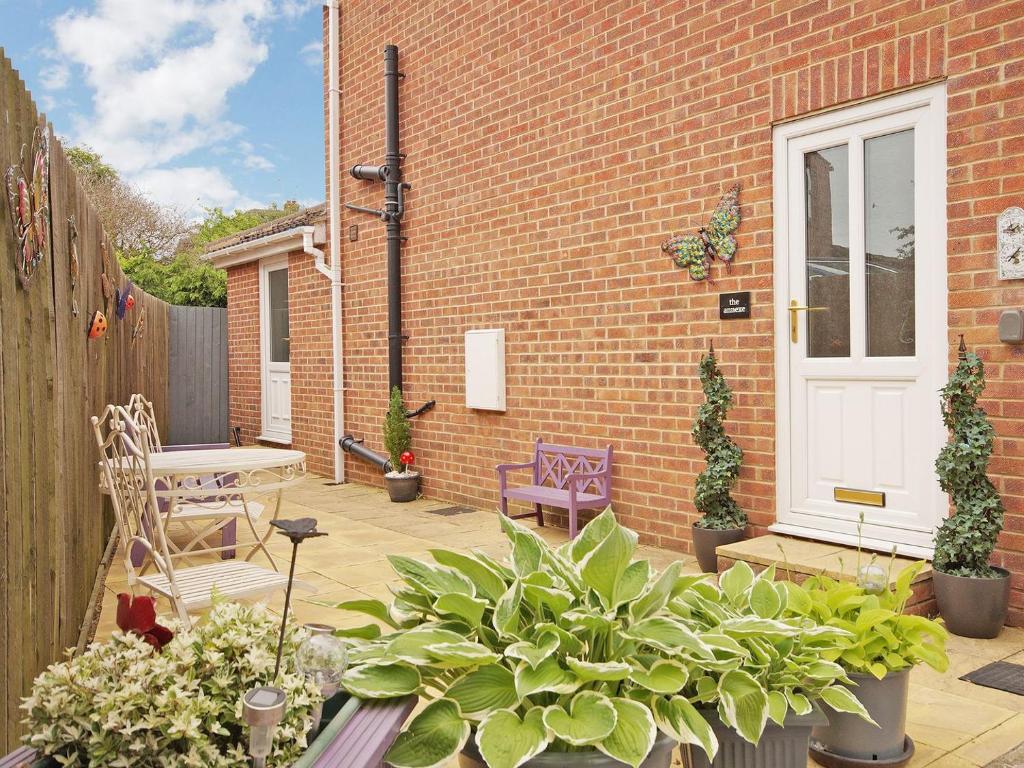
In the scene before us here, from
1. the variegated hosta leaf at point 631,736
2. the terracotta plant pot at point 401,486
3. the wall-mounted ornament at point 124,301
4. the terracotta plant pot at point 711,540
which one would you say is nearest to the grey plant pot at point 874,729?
the variegated hosta leaf at point 631,736

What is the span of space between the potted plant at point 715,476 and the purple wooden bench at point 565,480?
2.79 ft

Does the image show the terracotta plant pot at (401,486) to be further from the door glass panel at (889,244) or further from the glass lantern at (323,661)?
the glass lantern at (323,661)

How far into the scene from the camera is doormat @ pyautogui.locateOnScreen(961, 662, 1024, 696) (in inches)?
120

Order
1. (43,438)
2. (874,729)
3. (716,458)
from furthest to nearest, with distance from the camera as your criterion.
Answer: (716,458)
(43,438)
(874,729)

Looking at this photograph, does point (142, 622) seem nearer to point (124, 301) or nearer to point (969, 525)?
point (969, 525)

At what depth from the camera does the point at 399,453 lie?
7426 millimetres

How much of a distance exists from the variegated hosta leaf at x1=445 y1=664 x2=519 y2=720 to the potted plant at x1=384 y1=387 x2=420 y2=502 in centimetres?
584

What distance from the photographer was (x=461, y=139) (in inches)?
270

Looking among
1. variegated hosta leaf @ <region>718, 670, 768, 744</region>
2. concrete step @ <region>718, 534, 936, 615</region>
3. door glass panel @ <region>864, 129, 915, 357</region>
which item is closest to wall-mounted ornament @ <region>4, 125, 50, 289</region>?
variegated hosta leaf @ <region>718, 670, 768, 744</region>

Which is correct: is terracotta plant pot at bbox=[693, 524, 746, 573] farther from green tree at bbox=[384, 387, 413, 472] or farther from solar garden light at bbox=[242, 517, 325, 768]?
solar garden light at bbox=[242, 517, 325, 768]

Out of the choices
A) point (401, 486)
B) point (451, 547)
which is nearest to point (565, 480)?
point (451, 547)

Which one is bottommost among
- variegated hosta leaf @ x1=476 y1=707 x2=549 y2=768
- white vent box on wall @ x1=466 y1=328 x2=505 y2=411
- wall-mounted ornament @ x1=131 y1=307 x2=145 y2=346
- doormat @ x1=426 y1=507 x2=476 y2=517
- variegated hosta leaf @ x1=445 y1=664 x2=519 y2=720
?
doormat @ x1=426 y1=507 x2=476 y2=517

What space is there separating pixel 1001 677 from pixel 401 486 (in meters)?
4.98

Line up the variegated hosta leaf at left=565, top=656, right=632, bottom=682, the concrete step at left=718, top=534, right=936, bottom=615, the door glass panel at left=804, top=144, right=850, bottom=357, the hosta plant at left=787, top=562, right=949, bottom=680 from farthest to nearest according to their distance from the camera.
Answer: the door glass panel at left=804, top=144, right=850, bottom=357
the concrete step at left=718, top=534, right=936, bottom=615
the hosta plant at left=787, top=562, right=949, bottom=680
the variegated hosta leaf at left=565, top=656, right=632, bottom=682
